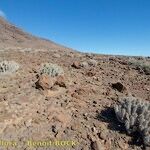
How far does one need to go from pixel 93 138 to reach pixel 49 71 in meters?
3.25

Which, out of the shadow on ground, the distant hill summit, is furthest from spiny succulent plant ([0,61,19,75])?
the distant hill summit

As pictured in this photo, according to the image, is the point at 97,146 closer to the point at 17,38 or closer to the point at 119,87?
the point at 119,87

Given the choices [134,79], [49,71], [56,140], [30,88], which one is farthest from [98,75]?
[56,140]

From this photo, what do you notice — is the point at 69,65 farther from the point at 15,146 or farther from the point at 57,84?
the point at 15,146

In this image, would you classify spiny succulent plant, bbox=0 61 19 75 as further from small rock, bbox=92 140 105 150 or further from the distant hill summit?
the distant hill summit

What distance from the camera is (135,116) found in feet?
20.5

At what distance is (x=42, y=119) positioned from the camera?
613cm

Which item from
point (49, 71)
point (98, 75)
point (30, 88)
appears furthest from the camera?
point (98, 75)

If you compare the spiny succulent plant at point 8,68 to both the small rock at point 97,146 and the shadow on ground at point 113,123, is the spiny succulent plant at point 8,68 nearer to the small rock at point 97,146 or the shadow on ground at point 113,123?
the shadow on ground at point 113,123

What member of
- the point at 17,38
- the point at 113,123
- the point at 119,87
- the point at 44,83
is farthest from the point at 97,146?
the point at 17,38

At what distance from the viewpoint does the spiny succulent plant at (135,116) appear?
19.4 ft

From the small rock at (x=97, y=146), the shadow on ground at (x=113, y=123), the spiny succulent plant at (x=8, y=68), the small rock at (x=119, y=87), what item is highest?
the spiny succulent plant at (x=8, y=68)

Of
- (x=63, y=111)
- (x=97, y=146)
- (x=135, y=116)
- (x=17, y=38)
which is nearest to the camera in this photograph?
(x=97, y=146)

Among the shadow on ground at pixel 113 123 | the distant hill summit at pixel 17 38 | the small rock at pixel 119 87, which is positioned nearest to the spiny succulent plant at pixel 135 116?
the shadow on ground at pixel 113 123
